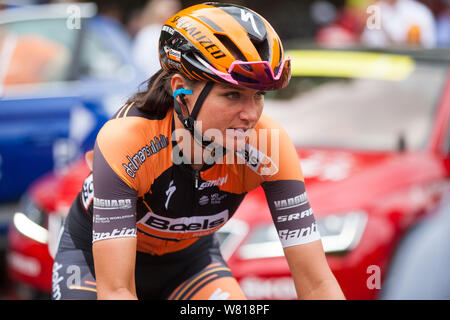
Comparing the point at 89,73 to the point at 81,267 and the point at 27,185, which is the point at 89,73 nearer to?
the point at 27,185

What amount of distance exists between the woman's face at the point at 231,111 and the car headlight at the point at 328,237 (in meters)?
1.75

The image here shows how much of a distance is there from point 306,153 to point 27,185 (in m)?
2.42

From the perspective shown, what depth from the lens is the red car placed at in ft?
14.3

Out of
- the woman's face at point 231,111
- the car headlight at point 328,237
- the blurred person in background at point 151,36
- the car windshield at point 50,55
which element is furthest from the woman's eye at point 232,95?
the blurred person in background at point 151,36

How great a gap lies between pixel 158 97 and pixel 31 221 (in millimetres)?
2511

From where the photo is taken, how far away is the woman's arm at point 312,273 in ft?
9.19

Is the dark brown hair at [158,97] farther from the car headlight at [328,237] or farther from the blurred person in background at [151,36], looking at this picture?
the blurred person in background at [151,36]

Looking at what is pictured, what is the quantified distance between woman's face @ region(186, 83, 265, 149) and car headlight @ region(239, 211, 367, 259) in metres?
1.75

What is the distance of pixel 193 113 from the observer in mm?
2771

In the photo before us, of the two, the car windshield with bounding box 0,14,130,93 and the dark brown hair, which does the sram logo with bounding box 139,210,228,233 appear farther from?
the car windshield with bounding box 0,14,130,93

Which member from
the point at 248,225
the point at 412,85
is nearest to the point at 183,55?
the point at 248,225

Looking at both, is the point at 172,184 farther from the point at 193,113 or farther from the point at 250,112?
the point at 250,112

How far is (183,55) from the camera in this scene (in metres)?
2.74
